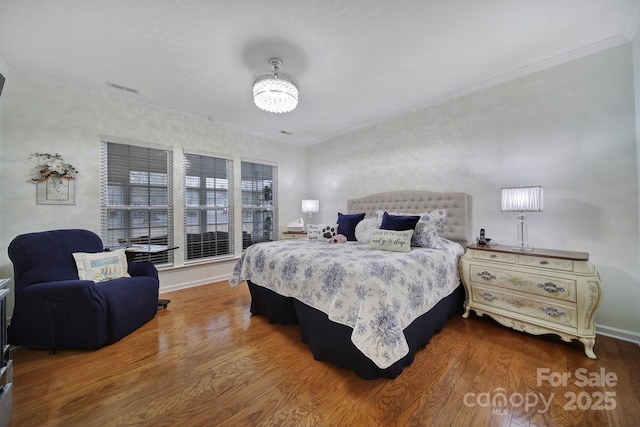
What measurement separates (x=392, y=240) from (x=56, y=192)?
154 inches

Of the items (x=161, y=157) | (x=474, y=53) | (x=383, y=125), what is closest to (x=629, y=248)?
(x=474, y=53)

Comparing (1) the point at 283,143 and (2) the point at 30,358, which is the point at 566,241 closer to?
(1) the point at 283,143

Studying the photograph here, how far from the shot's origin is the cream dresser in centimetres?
187

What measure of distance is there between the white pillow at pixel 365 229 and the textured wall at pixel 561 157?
3.02 ft

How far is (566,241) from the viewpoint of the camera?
2354 millimetres

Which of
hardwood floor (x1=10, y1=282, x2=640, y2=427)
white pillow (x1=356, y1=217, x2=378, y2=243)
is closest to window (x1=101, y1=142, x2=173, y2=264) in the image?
hardwood floor (x1=10, y1=282, x2=640, y2=427)

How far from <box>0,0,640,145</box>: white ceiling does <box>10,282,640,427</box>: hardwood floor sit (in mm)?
2700

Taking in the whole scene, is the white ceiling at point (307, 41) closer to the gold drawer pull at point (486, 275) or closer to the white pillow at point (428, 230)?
the white pillow at point (428, 230)

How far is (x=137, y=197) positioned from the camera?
3410 millimetres

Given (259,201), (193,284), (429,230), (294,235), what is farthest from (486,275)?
(193,284)

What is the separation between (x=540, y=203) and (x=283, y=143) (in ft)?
14.0

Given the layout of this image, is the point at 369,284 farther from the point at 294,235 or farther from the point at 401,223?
Result: the point at 294,235

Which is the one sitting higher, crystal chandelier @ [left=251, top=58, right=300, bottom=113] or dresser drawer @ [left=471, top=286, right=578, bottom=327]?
crystal chandelier @ [left=251, top=58, right=300, bottom=113]

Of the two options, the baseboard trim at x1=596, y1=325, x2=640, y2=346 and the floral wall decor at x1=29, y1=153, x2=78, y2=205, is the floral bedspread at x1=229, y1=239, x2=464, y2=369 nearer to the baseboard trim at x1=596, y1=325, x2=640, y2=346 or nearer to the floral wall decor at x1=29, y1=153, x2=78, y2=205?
the baseboard trim at x1=596, y1=325, x2=640, y2=346
